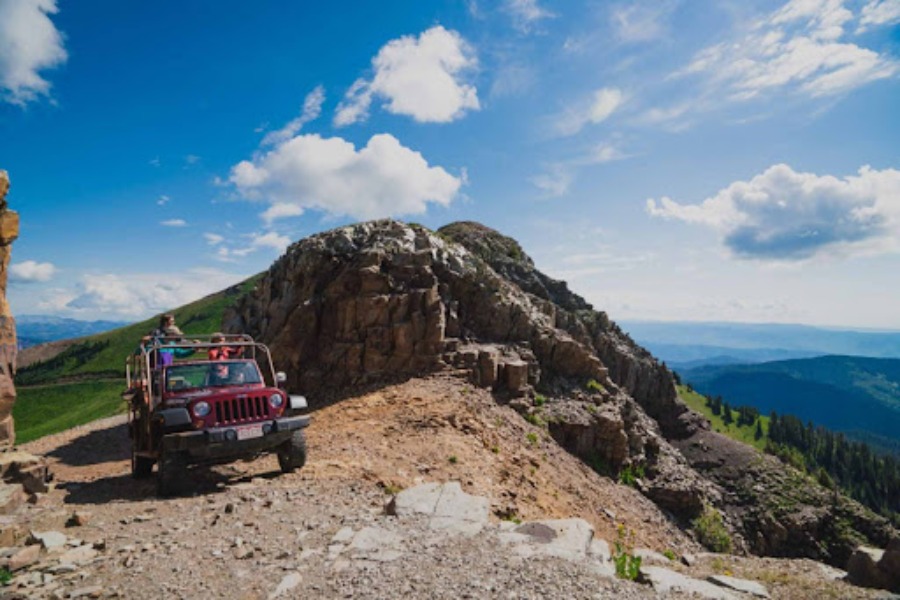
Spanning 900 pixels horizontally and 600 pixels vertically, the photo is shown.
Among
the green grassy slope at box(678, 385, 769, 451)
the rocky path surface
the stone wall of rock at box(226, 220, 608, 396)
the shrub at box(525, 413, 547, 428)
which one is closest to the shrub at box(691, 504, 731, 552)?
the stone wall of rock at box(226, 220, 608, 396)

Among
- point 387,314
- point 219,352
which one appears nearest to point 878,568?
point 219,352

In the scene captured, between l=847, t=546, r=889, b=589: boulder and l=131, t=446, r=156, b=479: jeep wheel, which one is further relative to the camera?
l=131, t=446, r=156, b=479: jeep wheel

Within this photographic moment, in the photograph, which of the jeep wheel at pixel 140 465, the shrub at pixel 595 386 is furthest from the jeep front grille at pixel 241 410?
the shrub at pixel 595 386

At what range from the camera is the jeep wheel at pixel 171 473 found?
11805 millimetres

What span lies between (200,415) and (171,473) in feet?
5.12

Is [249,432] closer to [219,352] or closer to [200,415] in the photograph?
[200,415]

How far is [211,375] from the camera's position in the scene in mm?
13711

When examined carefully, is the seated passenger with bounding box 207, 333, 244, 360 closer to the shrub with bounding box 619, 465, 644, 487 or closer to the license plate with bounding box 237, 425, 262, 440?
the license plate with bounding box 237, 425, 262, 440

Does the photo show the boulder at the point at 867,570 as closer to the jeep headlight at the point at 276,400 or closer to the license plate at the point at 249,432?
the license plate at the point at 249,432

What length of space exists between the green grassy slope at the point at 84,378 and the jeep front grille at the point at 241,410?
5205 cm

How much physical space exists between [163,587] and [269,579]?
149 cm

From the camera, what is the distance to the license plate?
1214 centimetres

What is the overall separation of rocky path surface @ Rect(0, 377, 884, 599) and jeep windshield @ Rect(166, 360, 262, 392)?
2.82m

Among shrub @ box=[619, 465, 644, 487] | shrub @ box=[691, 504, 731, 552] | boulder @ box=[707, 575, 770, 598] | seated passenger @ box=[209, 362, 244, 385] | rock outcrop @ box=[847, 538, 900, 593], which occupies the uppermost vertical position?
seated passenger @ box=[209, 362, 244, 385]
